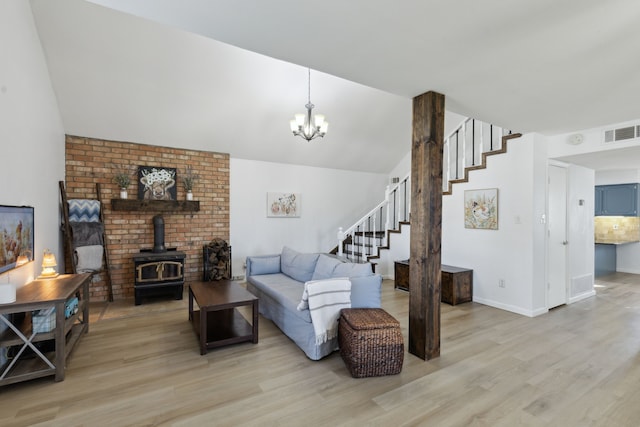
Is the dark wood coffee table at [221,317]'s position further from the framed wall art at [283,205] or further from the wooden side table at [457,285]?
the wooden side table at [457,285]

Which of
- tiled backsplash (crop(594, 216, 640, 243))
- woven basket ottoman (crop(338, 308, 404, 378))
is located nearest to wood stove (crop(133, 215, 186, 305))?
woven basket ottoman (crop(338, 308, 404, 378))

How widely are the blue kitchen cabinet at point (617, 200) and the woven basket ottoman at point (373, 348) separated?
7.37 meters

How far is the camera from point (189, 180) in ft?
17.5

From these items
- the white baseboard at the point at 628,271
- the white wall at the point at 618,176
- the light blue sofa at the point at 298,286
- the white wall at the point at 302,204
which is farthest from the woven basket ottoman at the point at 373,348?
the white baseboard at the point at 628,271

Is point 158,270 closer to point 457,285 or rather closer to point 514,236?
point 457,285

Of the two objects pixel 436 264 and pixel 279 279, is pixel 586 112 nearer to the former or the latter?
pixel 436 264

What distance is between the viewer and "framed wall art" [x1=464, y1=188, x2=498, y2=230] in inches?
177

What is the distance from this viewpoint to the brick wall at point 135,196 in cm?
472

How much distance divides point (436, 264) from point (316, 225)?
415 cm

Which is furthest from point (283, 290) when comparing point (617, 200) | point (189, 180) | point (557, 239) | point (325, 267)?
point (617, 200)

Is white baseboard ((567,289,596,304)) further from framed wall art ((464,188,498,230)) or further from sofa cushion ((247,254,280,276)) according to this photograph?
sofa cushion ((247,254,280,276))

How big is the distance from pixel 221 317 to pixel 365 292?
1786 mm

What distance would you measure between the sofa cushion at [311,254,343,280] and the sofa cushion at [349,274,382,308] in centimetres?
40

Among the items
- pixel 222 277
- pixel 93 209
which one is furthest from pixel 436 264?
pixel 93 209
